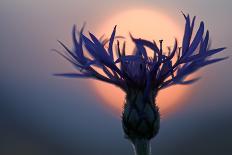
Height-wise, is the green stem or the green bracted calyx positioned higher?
the green bracted calyx

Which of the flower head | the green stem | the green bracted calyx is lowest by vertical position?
the green stem

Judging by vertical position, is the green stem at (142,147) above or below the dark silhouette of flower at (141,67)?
below

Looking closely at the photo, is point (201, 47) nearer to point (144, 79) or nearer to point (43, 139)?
point (144, 79)

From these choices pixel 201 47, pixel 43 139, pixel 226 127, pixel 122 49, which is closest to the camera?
pixel 201 47

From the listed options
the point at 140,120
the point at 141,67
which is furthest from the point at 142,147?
the point at 141,67

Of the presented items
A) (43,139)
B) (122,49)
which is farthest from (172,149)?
(122,49)

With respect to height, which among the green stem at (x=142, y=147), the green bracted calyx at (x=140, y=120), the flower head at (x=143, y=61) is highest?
the flower head at (x=143, y=61)
